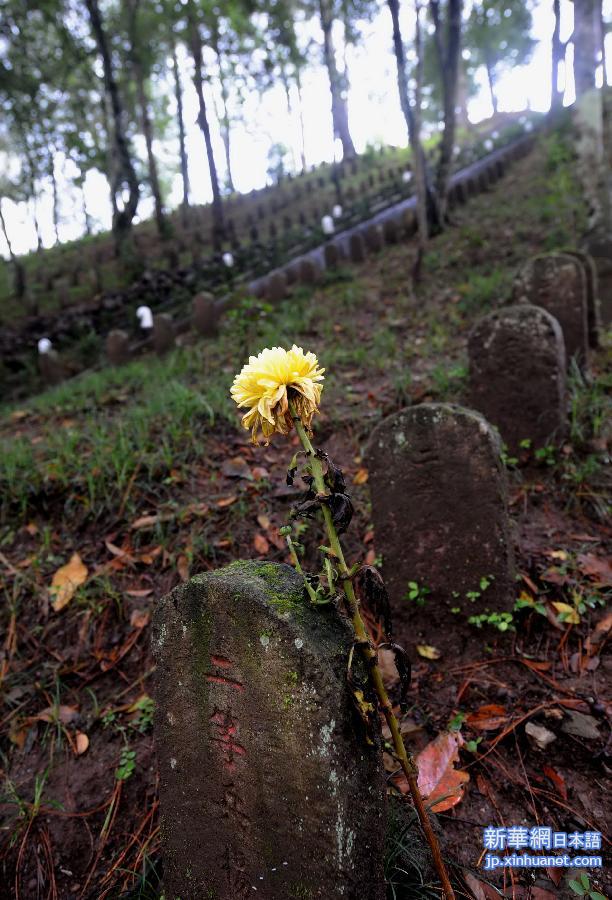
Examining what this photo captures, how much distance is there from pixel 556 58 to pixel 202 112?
1095 centimetres

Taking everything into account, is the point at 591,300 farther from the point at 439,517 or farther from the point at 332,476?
the point at 332,476

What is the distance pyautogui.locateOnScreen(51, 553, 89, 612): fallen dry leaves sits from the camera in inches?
114

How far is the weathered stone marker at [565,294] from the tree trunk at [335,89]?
16880 mm

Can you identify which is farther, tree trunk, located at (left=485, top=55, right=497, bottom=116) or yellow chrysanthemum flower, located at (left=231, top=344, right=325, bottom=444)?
tree trunk, located at (left=485, top=55, right=497, bottom=116)

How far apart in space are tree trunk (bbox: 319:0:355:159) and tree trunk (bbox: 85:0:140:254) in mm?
9015

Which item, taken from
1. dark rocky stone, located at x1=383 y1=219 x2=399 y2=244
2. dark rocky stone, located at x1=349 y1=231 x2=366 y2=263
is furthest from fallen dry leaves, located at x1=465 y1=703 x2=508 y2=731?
dark rocky stone, located at x1=383 y1=219 x2=399 y2=244

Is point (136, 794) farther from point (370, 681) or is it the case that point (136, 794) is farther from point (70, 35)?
point (70, 35)

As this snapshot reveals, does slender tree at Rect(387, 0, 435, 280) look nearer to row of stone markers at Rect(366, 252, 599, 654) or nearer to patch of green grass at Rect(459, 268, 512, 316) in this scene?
patch of green grass at Rect(459, 268, 512, 316)

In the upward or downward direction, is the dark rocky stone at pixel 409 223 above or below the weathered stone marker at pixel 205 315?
above

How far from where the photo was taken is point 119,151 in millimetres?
11008

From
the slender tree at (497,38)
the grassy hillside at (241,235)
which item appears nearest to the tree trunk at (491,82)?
the slender tree at (497,38)

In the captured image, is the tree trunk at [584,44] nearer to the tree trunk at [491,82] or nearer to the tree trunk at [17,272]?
the tree trunk at [17,272]

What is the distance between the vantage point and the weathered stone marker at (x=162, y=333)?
277 inches

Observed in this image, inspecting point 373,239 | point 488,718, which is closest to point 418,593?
point 488,718
